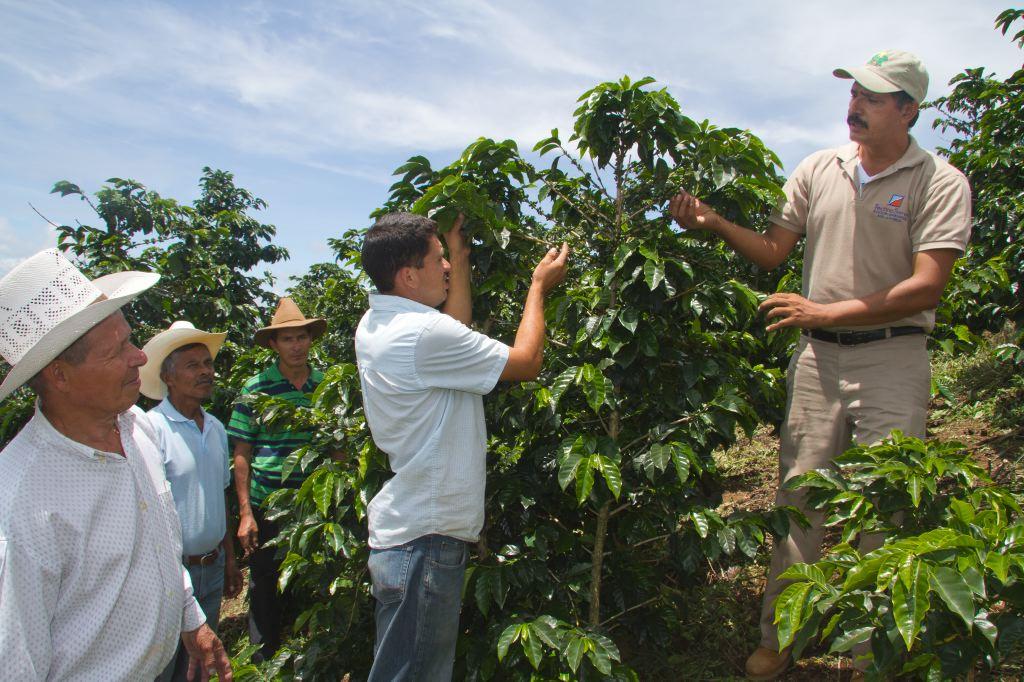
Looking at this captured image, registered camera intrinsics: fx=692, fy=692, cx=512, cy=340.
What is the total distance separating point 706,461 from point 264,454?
2.56m

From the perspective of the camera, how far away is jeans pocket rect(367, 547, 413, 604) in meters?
2.16

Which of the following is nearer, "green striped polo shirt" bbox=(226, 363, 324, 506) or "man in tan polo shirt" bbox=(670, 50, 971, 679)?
"man in tan polo shirt" bbox=(670, 50, 971, 679)

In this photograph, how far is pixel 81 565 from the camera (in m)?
1.69

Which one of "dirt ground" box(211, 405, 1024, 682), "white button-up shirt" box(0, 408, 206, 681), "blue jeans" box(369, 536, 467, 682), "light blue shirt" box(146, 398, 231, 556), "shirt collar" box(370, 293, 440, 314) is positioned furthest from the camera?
"light blue shirt" box(146, 398, 231, 556)

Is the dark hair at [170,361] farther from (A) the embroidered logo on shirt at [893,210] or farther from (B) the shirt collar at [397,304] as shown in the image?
(A) the embroidered logo on shirt at [893,210]

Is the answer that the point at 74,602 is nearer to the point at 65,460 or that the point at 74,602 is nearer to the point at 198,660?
the point at 65,460

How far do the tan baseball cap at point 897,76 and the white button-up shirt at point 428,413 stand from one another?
5.52ft

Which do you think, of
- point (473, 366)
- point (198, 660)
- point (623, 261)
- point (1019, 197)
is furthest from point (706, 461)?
point (1019, 197)

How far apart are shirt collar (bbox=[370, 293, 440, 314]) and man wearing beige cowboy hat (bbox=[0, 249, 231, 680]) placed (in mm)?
676

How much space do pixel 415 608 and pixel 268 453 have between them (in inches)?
82.4

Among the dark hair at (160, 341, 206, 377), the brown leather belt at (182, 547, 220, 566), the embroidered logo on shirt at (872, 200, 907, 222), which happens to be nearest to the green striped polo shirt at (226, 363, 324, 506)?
the dark hair at (160, 341, 206, 377)

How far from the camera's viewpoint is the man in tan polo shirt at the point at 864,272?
2508mm

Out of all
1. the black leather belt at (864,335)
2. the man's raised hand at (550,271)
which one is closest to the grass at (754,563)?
the black leather belt at (864,335)

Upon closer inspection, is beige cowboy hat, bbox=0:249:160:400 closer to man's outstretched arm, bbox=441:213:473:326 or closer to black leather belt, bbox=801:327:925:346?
man's outstretched arm, bbox=441:213:473:326
